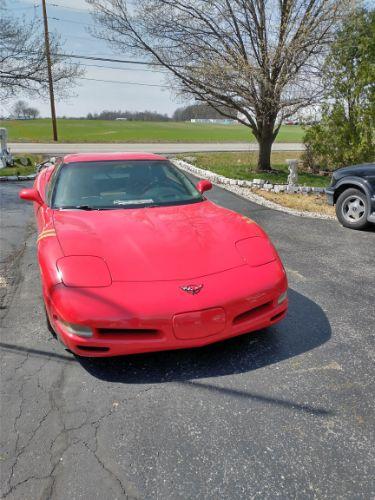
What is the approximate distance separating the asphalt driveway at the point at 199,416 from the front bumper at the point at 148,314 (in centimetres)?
28

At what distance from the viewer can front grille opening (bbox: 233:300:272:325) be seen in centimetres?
257

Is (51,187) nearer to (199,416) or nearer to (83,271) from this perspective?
(83,271)

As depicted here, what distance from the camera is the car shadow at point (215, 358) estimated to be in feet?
8.36

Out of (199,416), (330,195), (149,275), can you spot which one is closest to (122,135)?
(330,195)

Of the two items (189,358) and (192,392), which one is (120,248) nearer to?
(189,358)

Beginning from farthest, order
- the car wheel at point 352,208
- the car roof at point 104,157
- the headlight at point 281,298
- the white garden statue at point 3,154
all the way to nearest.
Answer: the white garden statue at point 3,154 < the car wheel at point 352,208 < the car roof at point 104,157 < the headlight at point 281,298

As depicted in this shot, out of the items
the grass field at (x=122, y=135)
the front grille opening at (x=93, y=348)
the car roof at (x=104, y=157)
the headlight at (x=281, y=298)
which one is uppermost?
the grass field at (x=122, y=135)

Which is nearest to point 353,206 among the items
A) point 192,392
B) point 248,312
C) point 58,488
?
point 248,312

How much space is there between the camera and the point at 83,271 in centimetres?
255

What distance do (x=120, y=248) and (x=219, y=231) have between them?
85cm

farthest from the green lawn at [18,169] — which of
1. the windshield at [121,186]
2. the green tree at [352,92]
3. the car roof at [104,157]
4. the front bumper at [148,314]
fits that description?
the front bumper at [148,314]

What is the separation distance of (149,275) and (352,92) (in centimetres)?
966

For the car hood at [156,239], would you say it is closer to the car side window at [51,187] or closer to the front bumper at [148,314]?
the front bumper at [148,314]

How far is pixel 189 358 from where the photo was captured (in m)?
2.72
